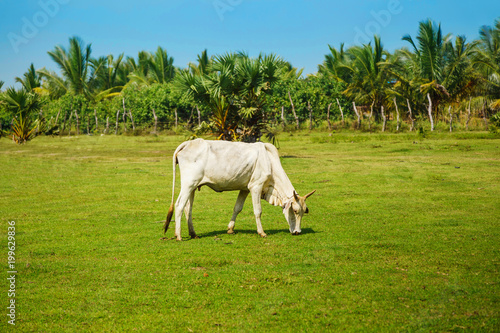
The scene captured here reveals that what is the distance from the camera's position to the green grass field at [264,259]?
18.3ft

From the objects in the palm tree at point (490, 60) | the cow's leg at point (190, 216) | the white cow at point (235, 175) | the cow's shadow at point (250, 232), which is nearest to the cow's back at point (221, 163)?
the white cow at point (235, 175)

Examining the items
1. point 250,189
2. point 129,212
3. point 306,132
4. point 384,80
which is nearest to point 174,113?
point 306,132

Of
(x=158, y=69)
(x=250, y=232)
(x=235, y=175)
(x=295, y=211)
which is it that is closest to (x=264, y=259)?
(x=295, y=211)

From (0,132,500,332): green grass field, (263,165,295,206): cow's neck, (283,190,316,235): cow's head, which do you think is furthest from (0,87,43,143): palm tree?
(283,190,316,235): cow's head

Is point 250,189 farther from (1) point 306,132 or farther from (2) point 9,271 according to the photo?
(1) point 306,132

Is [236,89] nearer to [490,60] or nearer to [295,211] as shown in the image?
[295,211]

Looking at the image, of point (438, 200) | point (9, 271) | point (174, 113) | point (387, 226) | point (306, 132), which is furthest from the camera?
point (174, 113)

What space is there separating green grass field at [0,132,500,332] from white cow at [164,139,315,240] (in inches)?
20.2

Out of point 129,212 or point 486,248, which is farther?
point 129,212

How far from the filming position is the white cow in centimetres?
933

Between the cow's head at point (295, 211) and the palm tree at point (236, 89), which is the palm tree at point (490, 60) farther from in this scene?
the cow's head at point (295, 211)

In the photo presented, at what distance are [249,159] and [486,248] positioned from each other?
14.5ft

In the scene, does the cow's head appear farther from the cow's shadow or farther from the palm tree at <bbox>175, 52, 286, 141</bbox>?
the palm tree at <bbox>175, 52, 286, 141</bbox>

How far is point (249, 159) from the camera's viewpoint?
31.6 feet
